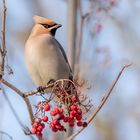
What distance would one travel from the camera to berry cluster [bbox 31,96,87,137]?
108 inches

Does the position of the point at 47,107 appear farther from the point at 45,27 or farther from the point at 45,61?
the point at 45,27

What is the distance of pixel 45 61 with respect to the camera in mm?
4137

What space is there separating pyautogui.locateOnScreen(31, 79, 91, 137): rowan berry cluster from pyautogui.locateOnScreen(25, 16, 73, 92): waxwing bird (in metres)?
1.26

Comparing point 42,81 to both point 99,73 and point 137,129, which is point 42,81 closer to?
point 99,73

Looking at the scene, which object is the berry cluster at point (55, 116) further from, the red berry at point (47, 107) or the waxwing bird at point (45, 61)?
the waxwing bird at point (45, 61)

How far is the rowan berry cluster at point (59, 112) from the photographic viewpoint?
274cm

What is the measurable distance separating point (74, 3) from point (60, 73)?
2.74ft

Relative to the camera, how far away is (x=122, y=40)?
21.6ft

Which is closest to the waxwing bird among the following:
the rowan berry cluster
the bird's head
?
the bird's head

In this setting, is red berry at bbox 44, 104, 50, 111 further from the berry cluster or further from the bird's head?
the bird's head

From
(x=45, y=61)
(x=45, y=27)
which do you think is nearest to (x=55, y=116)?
(x=45, y=61)

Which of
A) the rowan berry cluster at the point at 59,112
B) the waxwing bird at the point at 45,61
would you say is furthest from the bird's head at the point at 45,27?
the rowan berry cluster at the point at 59,112

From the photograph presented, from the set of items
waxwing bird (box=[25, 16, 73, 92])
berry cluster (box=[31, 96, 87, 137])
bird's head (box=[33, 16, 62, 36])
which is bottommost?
waxwing bird (box=[25, 16, 73, 92])

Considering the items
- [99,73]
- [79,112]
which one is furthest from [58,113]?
[99,73]
